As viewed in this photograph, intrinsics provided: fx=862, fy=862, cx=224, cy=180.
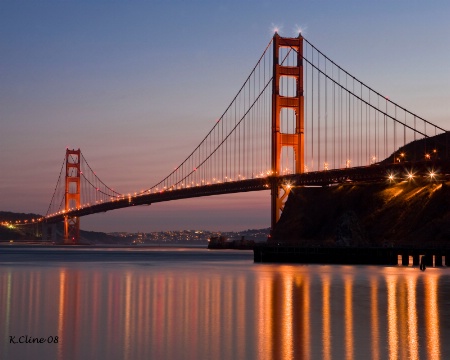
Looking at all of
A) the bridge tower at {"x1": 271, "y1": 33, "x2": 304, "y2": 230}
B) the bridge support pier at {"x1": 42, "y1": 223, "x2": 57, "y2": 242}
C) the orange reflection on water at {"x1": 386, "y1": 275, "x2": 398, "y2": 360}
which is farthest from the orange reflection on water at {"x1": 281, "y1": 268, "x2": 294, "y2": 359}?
the bridge support pier at {"x1": 42, "y1": 223, "x2": 57, "y2": 242}

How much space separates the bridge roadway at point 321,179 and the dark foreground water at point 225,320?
125 ft

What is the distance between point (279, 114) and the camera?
95.9 meters

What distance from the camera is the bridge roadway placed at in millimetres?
78250

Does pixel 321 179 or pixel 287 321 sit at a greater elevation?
pixel 321 179

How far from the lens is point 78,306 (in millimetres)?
Answer: 28828

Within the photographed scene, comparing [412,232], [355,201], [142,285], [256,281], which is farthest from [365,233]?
[142,285]

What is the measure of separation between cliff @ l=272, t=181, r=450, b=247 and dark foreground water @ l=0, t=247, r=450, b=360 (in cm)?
3424

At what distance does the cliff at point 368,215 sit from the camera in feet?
256

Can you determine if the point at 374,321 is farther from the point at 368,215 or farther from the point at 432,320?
the point at 368,215

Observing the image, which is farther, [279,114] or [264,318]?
[279,114]

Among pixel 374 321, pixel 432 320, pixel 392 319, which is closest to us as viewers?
pixel 374 321

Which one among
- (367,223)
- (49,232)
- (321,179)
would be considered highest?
(321,179)

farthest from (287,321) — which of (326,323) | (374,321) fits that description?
(374,321)

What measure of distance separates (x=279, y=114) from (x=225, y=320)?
72.6 m
